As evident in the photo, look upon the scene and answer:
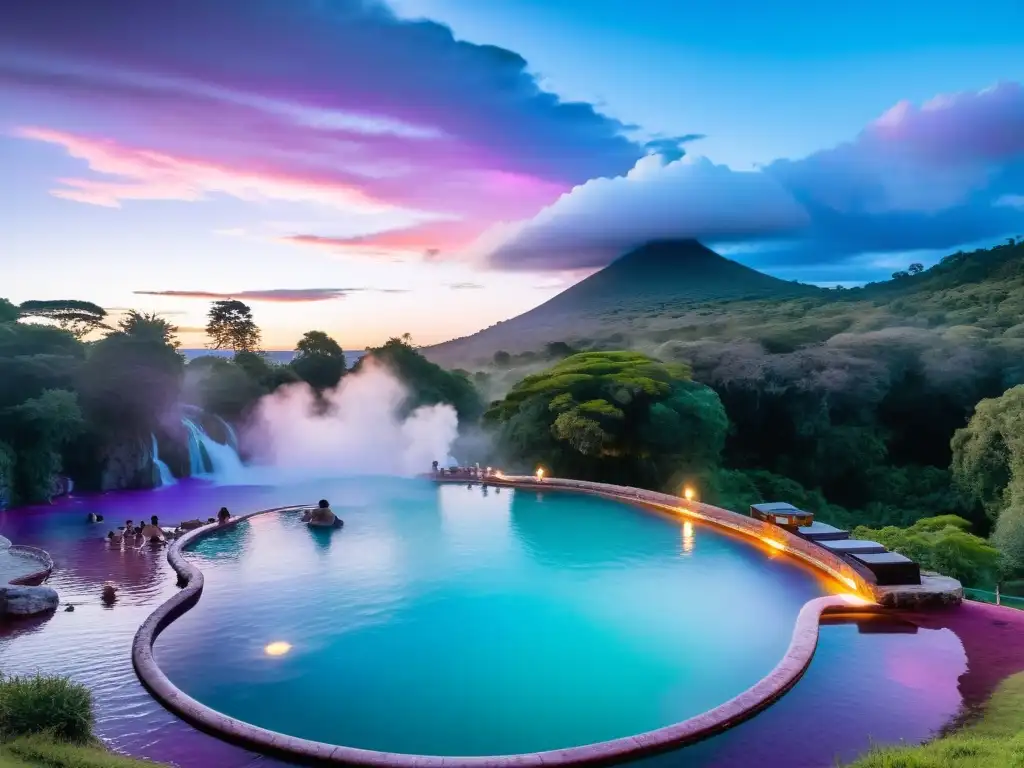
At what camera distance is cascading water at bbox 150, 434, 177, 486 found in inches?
1027

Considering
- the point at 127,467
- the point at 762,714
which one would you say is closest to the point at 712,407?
the point at 762,714

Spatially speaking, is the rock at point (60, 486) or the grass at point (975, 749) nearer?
the grass at point (975, 749)

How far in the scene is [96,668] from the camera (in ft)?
30.1

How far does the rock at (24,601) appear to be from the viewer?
36.0 ft

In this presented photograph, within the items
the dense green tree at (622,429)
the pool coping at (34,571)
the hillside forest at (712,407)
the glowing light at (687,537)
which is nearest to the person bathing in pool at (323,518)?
the pool coping at (34,571)

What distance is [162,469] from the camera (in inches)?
1042

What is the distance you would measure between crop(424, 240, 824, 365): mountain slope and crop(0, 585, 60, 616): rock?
2659 inches

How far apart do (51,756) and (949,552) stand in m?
16.1

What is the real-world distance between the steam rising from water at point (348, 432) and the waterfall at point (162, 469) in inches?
86.7

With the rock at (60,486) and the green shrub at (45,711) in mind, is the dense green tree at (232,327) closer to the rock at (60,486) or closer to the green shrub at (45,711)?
the rock at (60,486)

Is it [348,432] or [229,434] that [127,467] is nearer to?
[229,434]

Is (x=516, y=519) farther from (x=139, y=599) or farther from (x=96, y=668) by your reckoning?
(x=96, y=668)

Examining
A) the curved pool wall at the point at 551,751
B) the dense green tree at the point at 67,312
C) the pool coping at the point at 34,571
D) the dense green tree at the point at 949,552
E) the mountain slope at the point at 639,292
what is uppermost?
the mountain slope at the point at 639,292

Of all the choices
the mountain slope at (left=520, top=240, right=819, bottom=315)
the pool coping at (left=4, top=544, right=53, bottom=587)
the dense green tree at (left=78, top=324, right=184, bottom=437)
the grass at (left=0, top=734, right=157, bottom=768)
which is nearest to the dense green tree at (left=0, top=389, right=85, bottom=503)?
the dense green tree at (left=78, top=324, right=184, bottom=437)
